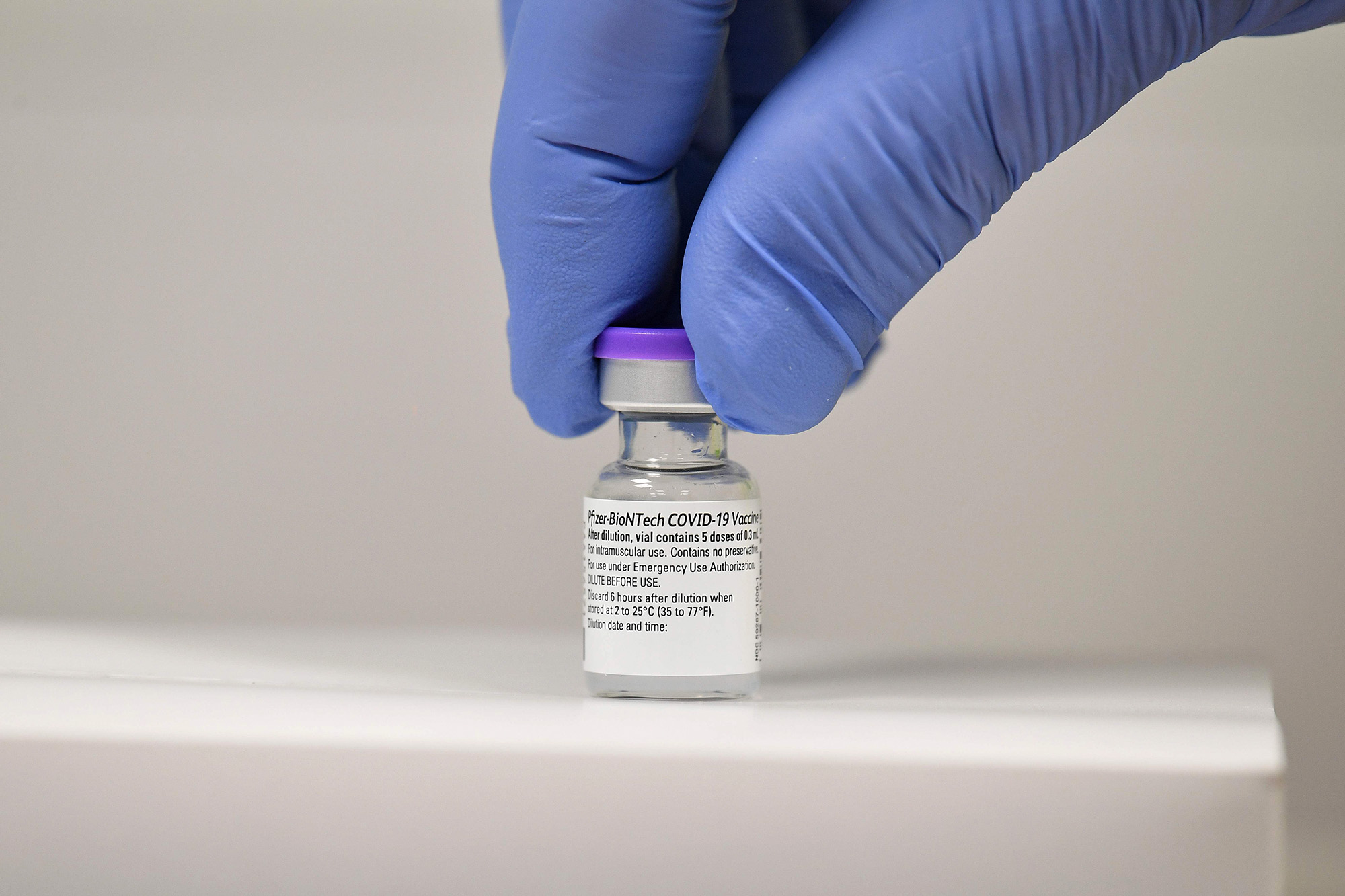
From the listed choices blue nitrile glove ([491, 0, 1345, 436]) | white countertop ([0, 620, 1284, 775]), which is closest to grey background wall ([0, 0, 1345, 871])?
white countertop ([0, 620, 1284, 775])

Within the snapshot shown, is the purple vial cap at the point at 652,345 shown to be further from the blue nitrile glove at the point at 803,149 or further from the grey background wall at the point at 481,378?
the grey background wall at the point at 481,378

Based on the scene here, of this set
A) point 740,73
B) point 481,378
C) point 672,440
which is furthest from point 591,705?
point 481,378

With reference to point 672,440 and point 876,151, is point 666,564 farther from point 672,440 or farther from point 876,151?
point 876,151

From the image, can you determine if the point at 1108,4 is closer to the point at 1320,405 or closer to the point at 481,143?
the point at 1320,405

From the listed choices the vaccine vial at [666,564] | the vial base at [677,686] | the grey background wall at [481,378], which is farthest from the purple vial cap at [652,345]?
the grey background wall at [481,378]

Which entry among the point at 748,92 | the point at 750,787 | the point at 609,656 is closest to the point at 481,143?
the point at 748,92

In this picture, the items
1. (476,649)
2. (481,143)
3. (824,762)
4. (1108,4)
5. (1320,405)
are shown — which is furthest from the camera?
(481,143)

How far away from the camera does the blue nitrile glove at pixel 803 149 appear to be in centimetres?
62

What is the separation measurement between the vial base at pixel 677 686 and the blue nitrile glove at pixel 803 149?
5.5 inches

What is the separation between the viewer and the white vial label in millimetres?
636

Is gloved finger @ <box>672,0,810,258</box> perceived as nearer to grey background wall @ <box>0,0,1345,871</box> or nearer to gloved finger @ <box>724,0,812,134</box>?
gloved finger @ <box>724,0,812,134</box>

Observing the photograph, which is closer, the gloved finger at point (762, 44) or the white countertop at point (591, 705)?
the white countertop at point (591, 705)

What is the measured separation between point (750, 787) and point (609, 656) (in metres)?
0.18

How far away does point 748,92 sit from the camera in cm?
88
